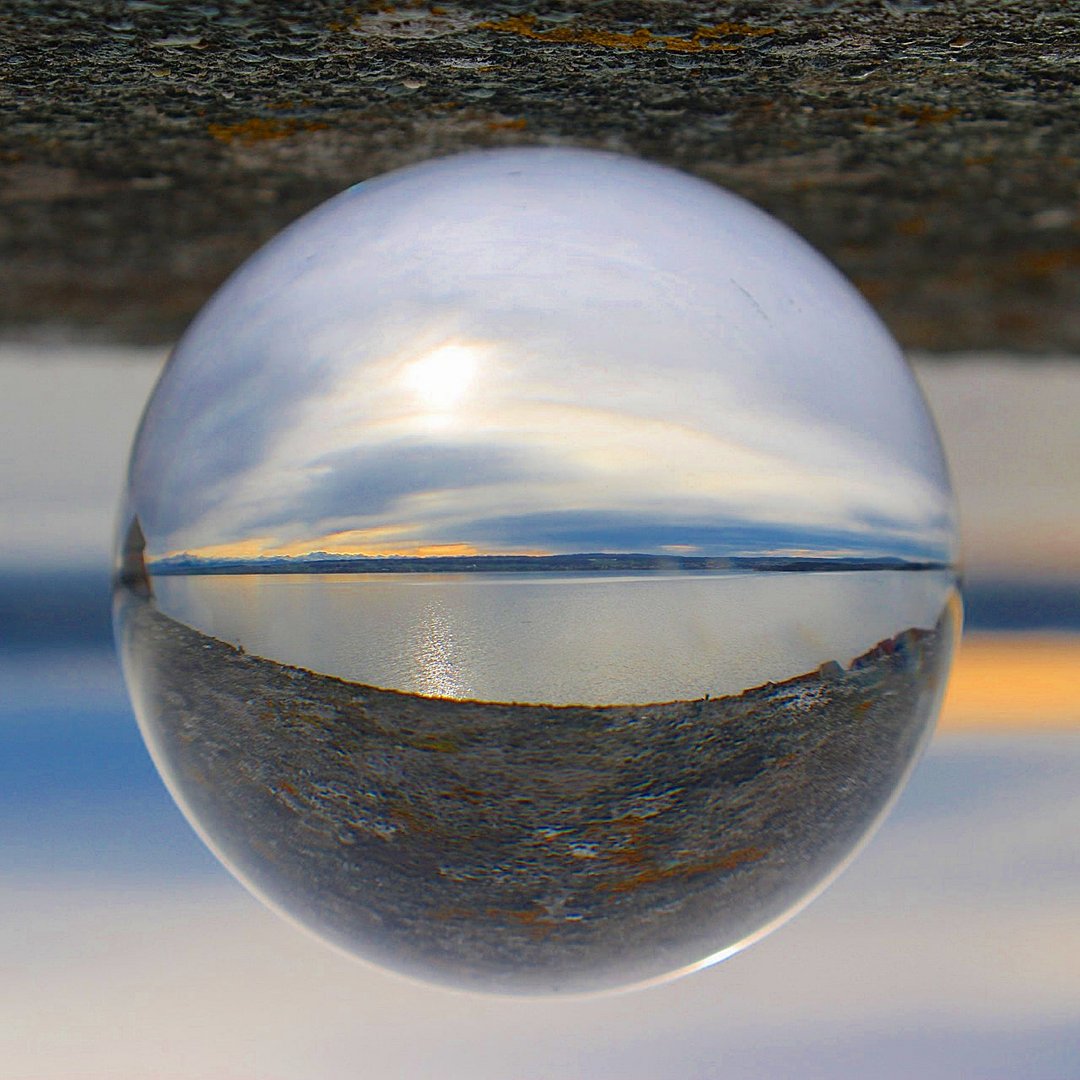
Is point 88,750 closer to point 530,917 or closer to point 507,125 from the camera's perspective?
point 507,125

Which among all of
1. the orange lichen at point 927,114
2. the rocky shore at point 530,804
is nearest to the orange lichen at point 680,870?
the rocky shore at point 530,804

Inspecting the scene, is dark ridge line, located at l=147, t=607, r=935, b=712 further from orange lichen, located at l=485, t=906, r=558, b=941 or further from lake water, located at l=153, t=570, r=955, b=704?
orange lichen, located at l=485, t=906, r=558, b=941

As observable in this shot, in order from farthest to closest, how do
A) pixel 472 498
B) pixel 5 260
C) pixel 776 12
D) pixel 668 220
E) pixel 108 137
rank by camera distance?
1. pixel 5 260
2. pixel 108 137
3. pixel 776 12
4. pixel 668 220
5. pixel 472 498

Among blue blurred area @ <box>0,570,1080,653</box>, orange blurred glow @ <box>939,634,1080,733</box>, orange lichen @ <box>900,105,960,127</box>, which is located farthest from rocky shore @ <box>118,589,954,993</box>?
blue blurred area @ <box>0,570,1080,653</box>

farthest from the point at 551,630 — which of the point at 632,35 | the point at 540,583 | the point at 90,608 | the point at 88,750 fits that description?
the point at 90,608

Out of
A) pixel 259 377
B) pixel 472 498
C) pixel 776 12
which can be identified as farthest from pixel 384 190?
pixel 776 12

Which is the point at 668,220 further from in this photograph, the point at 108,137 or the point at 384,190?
the point at 108,137
